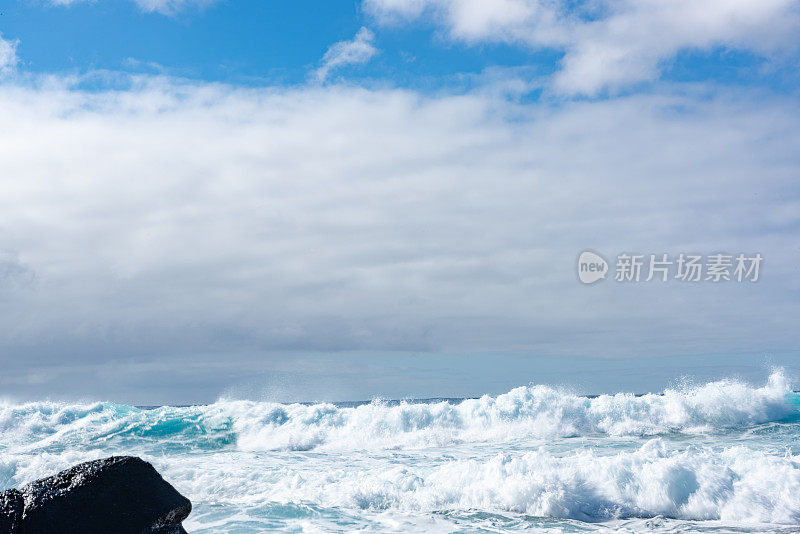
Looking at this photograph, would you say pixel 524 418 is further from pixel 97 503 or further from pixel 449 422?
pixel 97 503

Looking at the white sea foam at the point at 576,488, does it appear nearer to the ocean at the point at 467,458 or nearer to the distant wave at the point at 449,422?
the ocean at the point at 467,458

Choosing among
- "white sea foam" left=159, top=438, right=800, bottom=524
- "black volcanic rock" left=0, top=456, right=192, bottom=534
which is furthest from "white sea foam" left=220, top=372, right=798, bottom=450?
"black volcanic rock" left=0, top=456, right=192, bottom=534

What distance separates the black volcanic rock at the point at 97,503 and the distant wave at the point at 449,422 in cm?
1672

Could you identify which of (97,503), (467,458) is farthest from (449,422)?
(97,503)

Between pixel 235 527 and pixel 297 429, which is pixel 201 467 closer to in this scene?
pixel 235 527

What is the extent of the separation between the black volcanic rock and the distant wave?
16724 mm

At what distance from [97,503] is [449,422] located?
65.0 feet

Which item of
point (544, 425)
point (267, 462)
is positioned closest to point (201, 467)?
point (267, 462)

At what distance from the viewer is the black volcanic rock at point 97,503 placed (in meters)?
6.51

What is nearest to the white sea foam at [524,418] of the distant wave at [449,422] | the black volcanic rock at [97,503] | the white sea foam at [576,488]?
the distant wave at [449,422]

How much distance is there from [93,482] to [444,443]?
1769 cm

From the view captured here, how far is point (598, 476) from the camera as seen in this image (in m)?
12.1

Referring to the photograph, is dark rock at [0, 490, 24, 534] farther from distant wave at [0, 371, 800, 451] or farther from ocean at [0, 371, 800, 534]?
distant wave at [0, 371, 800, 451]

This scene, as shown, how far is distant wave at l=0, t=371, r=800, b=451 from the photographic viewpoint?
24078 mm
